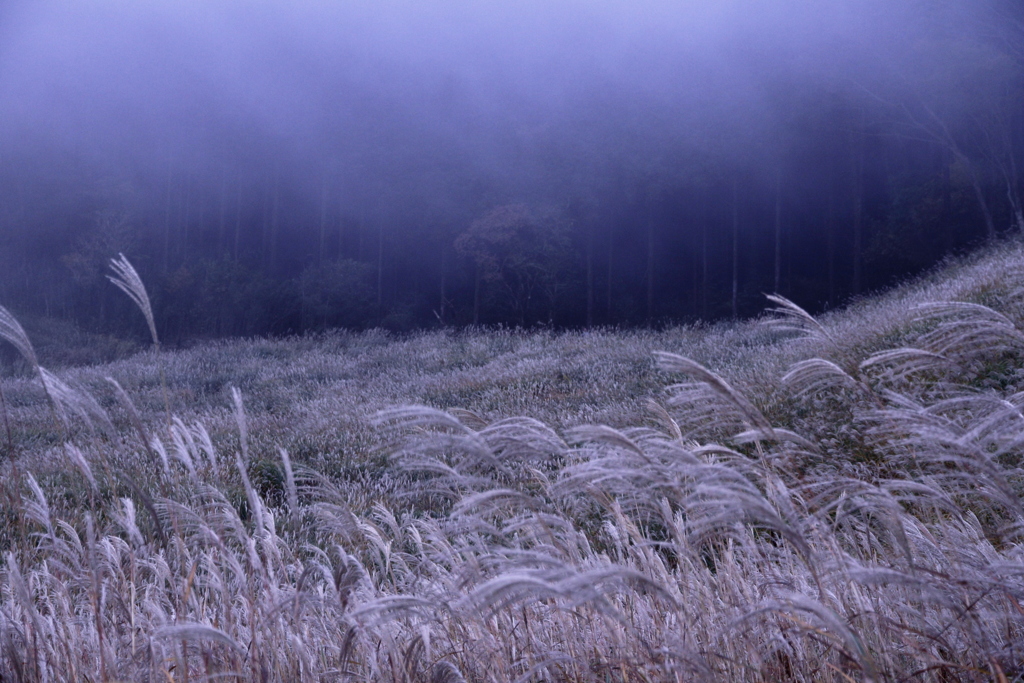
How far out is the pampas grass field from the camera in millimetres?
1565

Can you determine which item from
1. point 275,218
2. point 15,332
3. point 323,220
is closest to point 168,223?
point 275,218

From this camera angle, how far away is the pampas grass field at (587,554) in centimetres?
157

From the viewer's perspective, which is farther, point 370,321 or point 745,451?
point 370,321

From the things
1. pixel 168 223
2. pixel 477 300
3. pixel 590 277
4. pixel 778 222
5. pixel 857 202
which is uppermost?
pixel 857 202

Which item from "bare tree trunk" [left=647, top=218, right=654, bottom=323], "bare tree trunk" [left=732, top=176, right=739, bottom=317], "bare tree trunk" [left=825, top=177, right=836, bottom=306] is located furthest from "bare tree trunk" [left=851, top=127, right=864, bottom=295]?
"bare tree trunk" [left=647, top=218, right=654, bottom=323]

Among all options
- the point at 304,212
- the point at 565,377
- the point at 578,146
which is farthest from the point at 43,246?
the point at 565,377

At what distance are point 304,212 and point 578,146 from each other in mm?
12054

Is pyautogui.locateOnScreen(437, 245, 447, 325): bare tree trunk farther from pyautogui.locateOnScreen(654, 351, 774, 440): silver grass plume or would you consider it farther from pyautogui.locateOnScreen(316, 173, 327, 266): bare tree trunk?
pyautogui.locateOnScreen(654, 351, 774, 440): silver grass plume

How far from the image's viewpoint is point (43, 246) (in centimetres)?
2594

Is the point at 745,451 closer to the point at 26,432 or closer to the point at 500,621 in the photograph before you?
the point at 500,621

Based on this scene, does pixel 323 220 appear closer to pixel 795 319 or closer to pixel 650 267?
pixel 650 267

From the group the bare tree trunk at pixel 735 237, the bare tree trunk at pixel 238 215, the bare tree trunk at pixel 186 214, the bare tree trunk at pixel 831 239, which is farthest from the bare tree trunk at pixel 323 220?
the bare tree trunk at pixel 831 239

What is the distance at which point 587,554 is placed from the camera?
2.77 metres

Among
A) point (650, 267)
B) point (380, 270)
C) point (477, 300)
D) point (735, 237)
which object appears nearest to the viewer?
point (477, 300)
